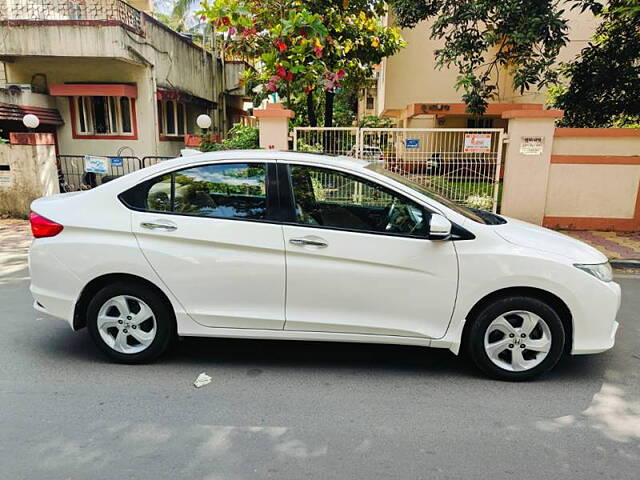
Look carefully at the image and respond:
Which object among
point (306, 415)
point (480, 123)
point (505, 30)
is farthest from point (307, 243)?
point (480, 123)

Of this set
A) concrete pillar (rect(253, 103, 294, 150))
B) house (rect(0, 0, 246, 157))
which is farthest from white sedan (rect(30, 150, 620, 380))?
house (rect(0, 0, 246, 157))

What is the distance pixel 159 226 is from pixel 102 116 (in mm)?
12460

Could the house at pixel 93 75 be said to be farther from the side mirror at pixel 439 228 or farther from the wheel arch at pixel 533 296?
the wheel arch at pixel 533 296

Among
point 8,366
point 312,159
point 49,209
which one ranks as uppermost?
point 312,159

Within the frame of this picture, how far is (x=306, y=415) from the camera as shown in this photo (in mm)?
3127

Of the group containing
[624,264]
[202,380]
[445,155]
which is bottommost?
[202,380]

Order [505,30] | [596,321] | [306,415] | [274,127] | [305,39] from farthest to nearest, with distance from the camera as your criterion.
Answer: [505,30] → [274,127] → [305,39] → [596,321] → [306,415]

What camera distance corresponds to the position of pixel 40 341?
4262 millimetres

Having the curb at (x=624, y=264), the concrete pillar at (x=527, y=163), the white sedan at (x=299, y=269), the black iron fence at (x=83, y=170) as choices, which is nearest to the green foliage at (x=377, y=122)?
the black iron fence at (x=83, y=170)

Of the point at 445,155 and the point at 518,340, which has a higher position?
the point at 445,155

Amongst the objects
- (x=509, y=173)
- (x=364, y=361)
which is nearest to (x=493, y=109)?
(x=509, y=173)

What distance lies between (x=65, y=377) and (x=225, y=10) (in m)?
7.54

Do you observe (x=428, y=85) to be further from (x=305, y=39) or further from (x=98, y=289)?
(x=98, y=289)

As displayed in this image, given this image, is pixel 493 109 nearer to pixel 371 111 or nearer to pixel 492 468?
pixel 492 468
